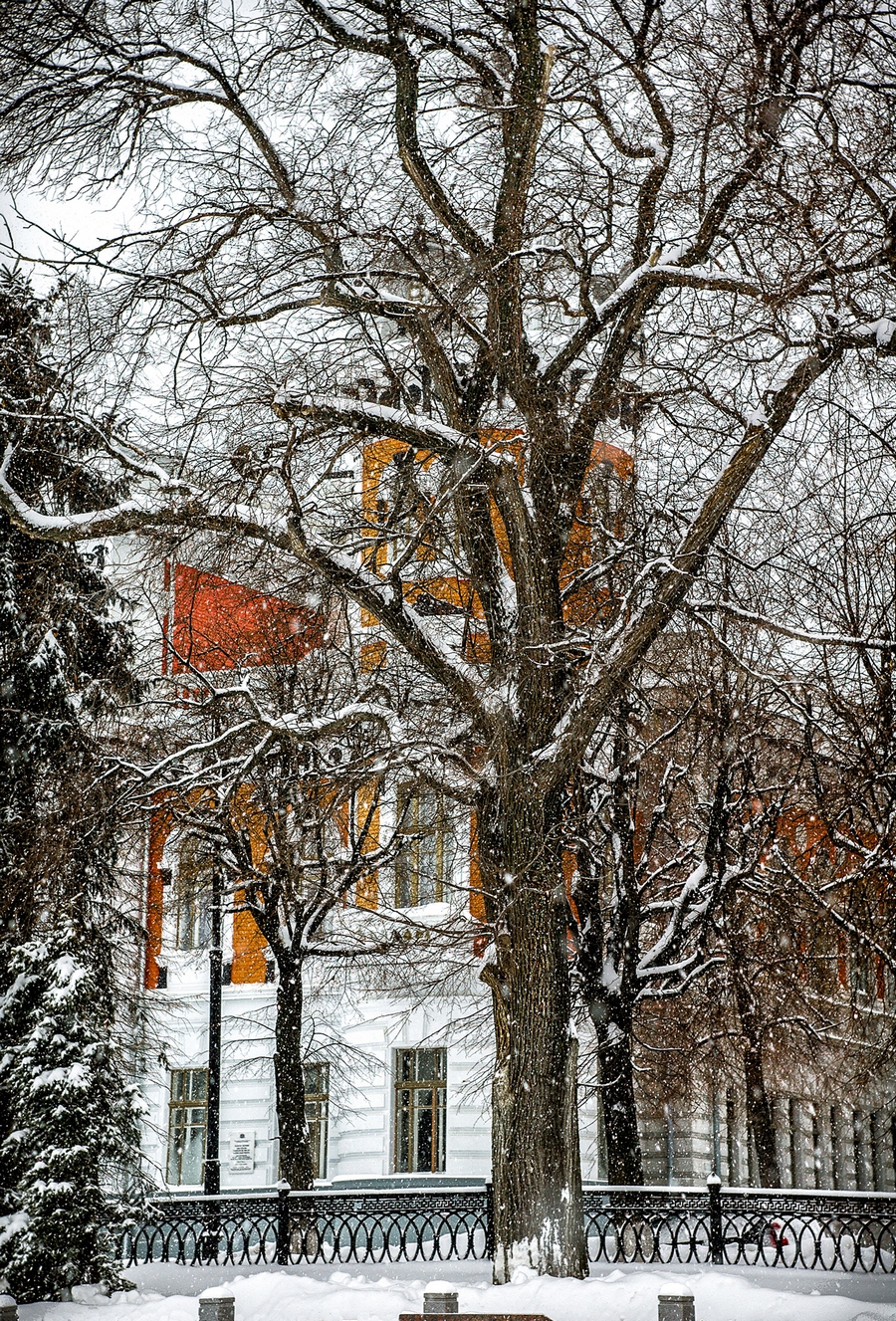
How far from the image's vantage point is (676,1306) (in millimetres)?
9508

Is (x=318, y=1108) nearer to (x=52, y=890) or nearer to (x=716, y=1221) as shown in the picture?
(x=716, y=1221)

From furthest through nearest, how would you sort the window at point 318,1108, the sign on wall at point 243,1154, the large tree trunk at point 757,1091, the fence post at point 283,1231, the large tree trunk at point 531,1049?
the sign on wall at point 243,1154 < the window at point 318,1108 < the large tree trunk at point 757,1091 < the fence post at point 283,1231 < the large tree trunk at point 531,1049

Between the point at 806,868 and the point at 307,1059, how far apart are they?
36.4 feet

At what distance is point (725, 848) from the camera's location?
59.1 feet

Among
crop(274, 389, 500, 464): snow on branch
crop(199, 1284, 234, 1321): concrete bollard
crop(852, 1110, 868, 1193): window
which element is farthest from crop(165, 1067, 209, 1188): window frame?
crop(274, 389, 500, 464): snow on branch

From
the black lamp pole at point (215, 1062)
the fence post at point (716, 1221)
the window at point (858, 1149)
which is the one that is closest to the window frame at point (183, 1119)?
the black lamp pole at point (215, 1062)

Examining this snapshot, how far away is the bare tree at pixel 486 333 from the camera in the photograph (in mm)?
12242

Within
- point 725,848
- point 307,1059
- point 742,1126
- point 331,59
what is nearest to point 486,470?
point 331,59

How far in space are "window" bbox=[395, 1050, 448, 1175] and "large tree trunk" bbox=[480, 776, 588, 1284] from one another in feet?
46.4

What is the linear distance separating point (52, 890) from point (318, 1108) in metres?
14.8

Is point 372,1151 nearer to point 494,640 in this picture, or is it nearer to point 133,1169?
point 133,1169

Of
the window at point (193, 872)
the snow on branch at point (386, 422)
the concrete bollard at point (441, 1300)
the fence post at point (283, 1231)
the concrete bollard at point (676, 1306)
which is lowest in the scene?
the fence post at point (283, 1231)

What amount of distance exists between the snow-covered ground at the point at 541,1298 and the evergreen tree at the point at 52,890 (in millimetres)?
934

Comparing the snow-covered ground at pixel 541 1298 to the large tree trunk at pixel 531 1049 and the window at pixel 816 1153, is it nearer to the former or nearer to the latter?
the large tree trunk at pixel 531 1049
